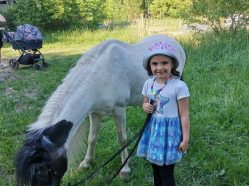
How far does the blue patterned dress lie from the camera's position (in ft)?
8.52

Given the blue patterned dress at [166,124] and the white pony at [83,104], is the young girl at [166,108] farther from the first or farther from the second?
the white pony at [83,104]

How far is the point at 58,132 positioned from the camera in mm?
2402

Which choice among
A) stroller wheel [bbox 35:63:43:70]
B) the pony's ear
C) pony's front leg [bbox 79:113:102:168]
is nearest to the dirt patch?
stroller wheel [bbox 35:63:43:70]

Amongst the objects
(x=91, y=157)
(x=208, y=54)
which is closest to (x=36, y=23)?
(x=208, y=54)

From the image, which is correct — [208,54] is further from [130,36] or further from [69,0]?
[69,0]

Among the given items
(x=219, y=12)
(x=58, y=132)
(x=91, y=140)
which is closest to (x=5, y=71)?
(x=219, y=12)

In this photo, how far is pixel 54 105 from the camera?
2.66 meters

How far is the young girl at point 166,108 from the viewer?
2.57 m

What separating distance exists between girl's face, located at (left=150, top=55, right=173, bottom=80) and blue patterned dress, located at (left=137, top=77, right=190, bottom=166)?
0.26ft

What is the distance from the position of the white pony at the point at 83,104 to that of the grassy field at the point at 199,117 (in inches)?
21.3

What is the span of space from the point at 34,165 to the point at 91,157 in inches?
64.9

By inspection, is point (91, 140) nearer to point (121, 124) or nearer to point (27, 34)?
point (121, 124)

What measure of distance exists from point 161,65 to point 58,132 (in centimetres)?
80

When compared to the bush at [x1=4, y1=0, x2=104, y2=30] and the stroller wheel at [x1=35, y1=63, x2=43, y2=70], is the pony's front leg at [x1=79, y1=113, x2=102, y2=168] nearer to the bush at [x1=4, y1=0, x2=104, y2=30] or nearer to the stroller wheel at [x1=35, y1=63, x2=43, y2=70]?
the stroller wheel at [x1=35, y1=63, x2=43, y2=70]
